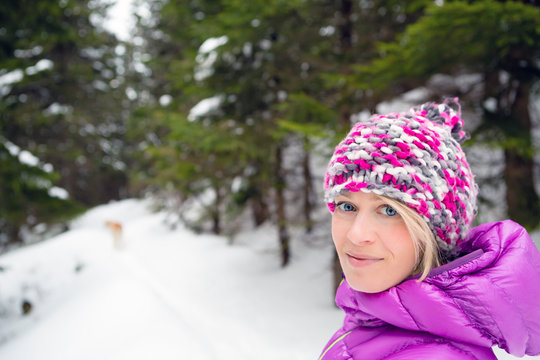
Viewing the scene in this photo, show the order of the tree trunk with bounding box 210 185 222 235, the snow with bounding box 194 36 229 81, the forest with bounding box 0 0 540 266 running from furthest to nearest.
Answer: the tree trunk with bounding box 210 185 222 235 < the snow with bounding box 194 36 229 81 < the forest with bounding box 0 0 540 266

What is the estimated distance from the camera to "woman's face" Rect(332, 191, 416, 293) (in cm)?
140

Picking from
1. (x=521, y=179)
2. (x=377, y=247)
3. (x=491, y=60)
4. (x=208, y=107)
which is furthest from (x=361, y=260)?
(x=208, y=107)

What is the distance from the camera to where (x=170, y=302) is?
7730 mm

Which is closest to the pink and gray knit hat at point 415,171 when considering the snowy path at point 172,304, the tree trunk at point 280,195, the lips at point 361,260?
the lips at point 361,260

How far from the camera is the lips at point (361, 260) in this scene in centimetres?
142

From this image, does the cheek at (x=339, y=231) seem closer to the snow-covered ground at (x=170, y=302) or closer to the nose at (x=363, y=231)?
the nose at (x=363, y=231)

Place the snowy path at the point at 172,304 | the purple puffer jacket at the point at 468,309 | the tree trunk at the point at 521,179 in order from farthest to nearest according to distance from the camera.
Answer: the snowy path at the point at 172,304 → the tree trunk at the point at 521,179 → the purple puffer jacket at the point at 468,309

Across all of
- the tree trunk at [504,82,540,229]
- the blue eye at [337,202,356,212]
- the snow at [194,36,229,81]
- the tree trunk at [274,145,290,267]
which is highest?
the snow at [194,36,229,81]

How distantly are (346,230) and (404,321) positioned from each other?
0.45 metres

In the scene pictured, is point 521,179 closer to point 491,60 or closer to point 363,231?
point 491,60

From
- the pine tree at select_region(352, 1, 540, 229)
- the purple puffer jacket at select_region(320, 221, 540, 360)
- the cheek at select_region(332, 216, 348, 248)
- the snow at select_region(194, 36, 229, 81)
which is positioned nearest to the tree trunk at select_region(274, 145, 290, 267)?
the snow at select_region(194, 36, 229, 81)

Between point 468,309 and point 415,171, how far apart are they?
0.57 metres

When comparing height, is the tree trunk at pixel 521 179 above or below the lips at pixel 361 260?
below

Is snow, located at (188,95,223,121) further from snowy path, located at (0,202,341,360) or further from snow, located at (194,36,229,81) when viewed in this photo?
snowy path, located at (0,202,341,360)
